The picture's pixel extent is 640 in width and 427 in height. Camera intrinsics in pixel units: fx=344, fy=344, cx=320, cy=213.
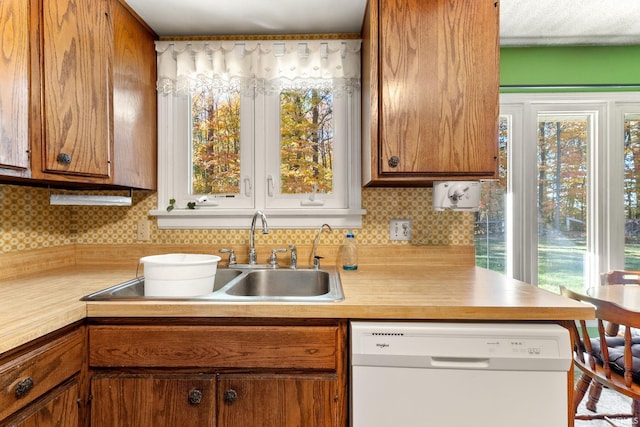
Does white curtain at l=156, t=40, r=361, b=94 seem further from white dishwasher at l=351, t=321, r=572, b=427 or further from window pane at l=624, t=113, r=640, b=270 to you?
window pane at l=624, t=113, r=640, b=270

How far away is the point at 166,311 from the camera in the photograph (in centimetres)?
110

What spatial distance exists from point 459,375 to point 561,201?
220 centimetres

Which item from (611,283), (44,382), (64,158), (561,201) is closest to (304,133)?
(64,158)

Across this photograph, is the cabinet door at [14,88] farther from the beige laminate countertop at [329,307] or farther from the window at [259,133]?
the window at [259,133]

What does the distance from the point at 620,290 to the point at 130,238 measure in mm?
2899

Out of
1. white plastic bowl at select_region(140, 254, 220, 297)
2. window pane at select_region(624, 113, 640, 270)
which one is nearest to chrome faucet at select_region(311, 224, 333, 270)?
white plastic bowl at select_region(140, 254, 220, 297)

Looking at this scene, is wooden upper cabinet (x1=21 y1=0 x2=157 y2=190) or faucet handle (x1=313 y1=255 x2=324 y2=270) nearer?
wooden upper cabinet (x1=21 y1=0 x2=157 y2=190)

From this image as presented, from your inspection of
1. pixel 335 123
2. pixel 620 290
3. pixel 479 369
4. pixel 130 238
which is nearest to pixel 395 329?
pixel 479 369

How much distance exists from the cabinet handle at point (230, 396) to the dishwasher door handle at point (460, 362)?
64 cm

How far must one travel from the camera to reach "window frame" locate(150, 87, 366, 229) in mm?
1873

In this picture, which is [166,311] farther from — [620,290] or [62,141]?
[620,290]

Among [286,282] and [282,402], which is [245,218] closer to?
[286,282]

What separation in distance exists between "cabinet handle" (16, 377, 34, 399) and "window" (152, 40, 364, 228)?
105 cm

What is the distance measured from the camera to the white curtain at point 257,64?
1.85m
